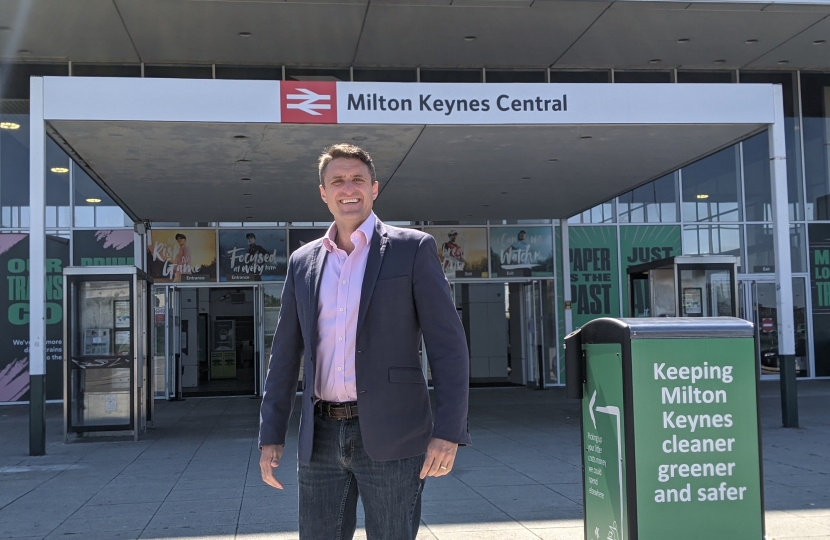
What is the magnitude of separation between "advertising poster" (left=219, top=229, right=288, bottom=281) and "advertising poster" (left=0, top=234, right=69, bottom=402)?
3.12 metres

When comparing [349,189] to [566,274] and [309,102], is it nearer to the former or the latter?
[309,102]

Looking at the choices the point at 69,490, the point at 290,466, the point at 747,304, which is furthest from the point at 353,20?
the point at 747,304

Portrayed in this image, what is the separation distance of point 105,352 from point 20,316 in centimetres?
683

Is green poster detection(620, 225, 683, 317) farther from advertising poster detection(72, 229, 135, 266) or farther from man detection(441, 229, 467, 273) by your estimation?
advertising poster detection(72, 229, 135, 266)

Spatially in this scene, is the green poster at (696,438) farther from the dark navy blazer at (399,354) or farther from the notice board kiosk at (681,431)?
the dark navy blazer at (399,354)

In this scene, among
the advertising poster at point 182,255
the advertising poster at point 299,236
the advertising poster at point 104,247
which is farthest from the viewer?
the advertising poster at point 299,236

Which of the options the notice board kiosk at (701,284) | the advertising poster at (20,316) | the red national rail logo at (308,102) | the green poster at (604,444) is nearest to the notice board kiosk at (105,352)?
the red national rail logo at (308,102)

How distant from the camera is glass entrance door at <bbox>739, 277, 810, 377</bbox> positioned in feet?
63.9

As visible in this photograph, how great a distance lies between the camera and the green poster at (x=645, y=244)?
760 inches

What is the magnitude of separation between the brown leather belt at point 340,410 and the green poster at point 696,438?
4.23 feet

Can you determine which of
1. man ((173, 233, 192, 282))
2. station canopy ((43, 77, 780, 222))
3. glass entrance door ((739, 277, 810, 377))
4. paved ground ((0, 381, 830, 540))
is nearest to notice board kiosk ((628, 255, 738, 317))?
station canopy ((43, 77, 780, 222))

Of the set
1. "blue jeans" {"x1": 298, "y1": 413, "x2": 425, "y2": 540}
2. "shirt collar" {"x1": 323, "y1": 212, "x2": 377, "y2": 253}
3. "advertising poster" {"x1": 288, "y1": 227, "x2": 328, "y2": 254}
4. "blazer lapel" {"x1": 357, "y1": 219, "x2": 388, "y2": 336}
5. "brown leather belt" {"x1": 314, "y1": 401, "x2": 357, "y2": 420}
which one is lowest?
"blue jeans" {"x1": 298, "y1": 413, "x2": 425, "y2": 540}

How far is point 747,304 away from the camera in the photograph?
19484 mm

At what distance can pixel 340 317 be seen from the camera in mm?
3164
